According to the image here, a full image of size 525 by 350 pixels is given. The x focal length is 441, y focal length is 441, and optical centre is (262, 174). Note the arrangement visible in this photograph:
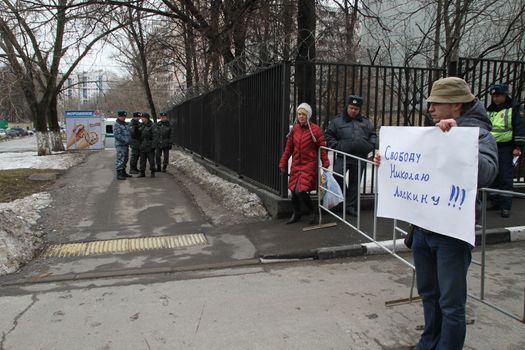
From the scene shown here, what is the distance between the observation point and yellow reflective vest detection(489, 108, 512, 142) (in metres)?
6.68

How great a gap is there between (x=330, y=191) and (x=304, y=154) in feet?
2.17

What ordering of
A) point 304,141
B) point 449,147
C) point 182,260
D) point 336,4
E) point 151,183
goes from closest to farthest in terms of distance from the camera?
point 449,147 → point 182,260 → point 304,141 → point 336,4 → point 151,183

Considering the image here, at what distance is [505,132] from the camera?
669 centimetres

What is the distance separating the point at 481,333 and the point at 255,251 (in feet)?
9.43

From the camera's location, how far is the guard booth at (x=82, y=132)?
26719 millimetres

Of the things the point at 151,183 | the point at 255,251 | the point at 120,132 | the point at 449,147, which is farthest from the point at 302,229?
the point at 120,132

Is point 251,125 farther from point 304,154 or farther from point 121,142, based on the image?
point 121,142

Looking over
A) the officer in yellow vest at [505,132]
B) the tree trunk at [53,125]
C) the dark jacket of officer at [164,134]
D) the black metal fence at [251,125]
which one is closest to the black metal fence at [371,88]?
the black metal fence at [251,125]

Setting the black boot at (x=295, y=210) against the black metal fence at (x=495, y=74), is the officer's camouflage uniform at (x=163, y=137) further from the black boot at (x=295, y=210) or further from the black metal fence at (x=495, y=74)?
the black metal fence at (x=495, y=74)

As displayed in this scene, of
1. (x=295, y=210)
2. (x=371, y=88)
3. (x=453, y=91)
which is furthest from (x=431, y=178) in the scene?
(x=371, y=88)

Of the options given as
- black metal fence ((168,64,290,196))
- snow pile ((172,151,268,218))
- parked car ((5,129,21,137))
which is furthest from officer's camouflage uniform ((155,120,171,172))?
parked car ((5,129,21,137))

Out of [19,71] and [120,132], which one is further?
[19,71]

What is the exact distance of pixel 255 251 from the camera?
18.5 feet

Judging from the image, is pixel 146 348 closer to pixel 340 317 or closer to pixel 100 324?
pixel 100 324
